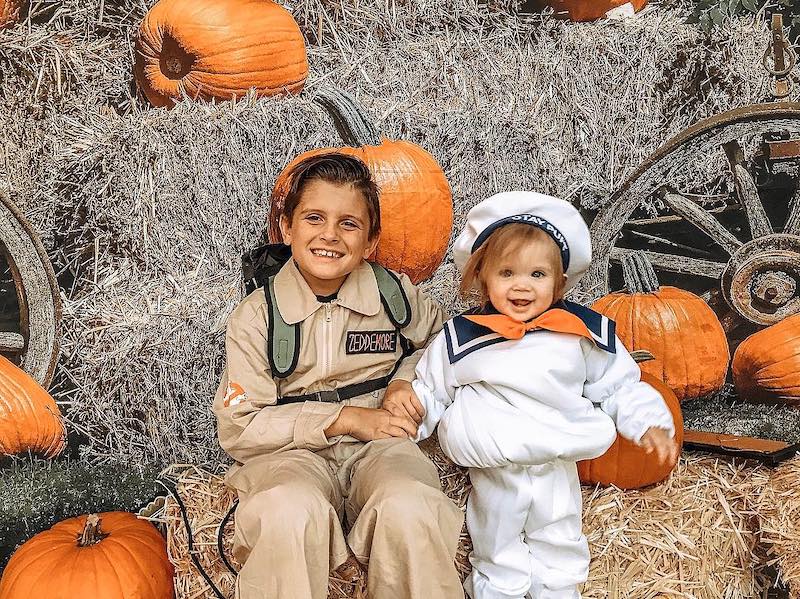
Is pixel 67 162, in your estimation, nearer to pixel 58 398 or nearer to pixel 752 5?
pixel 58 398

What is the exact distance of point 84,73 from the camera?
271cm

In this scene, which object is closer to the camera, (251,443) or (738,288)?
(251,443)

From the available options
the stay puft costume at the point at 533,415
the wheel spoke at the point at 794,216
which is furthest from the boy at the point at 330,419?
the wheel spoke at the point at 794,216

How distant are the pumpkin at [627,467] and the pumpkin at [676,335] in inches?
16.2

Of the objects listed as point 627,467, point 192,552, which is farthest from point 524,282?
point 192,552

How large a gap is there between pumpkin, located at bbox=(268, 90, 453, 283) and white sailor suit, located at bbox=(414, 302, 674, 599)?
667mm

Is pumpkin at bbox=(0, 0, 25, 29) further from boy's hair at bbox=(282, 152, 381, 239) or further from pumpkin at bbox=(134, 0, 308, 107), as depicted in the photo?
boy's hair at bbox=(282, 152, 381, 239)

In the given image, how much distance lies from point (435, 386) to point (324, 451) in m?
0.36

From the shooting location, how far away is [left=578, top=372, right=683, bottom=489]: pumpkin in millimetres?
2357

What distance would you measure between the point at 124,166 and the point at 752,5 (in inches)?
90.3

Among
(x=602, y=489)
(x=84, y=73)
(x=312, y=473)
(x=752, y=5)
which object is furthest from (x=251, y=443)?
(x=752, y=5)

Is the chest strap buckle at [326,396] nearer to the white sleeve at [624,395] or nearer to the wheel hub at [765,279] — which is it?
the white sleeve at [624,395]

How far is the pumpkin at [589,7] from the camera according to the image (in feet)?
9.39

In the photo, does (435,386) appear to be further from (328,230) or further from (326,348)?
(328,230)
